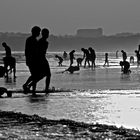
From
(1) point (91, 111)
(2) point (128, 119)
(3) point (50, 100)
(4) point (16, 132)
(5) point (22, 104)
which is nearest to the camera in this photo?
(4) point (16, 132)

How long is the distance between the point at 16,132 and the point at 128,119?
2.40 m

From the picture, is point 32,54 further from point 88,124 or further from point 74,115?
point 88,124

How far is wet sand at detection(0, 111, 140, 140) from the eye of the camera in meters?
8.09

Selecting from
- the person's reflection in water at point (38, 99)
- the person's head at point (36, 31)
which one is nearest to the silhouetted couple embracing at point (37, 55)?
the person's head at point (36, 31)

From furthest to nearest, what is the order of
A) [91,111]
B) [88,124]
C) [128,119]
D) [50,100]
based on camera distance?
[50,100] < [91,111] < [128,119] < [88,124]

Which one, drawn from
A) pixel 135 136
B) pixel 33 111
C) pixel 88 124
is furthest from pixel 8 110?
pixel 135 136

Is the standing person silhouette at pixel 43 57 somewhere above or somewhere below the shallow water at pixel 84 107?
above

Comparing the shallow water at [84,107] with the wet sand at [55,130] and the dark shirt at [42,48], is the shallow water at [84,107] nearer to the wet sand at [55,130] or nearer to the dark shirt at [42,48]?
the wet sand at [55,130]

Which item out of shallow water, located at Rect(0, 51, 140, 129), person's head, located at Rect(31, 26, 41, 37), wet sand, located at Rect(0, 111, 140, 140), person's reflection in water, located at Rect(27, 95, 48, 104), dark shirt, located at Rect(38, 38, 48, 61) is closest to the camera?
wet sand, located at Rect(0, 111, 140, 140)

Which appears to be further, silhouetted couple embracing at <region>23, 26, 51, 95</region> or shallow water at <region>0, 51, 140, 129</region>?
silhouetted couple embracing at <region>23, 26, 51, 95</region>

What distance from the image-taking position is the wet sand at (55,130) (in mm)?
8094

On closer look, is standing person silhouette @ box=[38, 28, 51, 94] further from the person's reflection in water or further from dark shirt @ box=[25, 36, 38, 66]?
the person's reflection in water

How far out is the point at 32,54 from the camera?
53.1ft

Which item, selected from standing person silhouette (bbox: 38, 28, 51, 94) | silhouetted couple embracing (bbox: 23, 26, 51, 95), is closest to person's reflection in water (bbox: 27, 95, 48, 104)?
silhouetted couple embracing (bbox: 23, 26, 51, 95)
